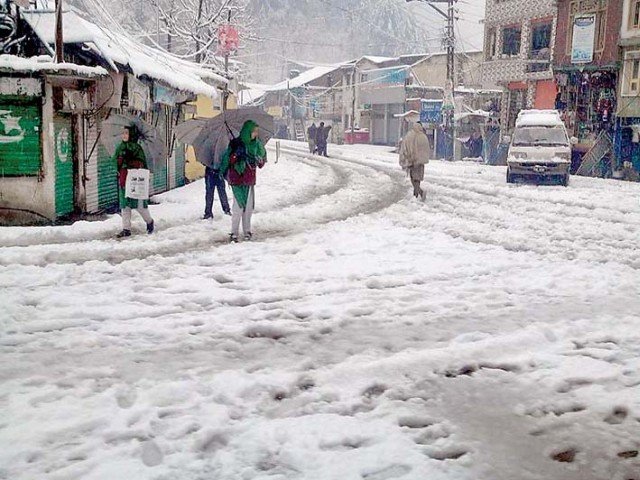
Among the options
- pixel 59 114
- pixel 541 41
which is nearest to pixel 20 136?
pixel 59 114

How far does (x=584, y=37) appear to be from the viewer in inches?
1158

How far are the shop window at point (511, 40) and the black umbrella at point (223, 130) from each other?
3020 cm

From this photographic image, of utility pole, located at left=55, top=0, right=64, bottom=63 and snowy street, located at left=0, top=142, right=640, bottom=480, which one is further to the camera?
utility pole, located at left=55, top=0, right=64, bottom=63

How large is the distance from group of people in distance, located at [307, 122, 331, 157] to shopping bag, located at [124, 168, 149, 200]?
25.2 metres

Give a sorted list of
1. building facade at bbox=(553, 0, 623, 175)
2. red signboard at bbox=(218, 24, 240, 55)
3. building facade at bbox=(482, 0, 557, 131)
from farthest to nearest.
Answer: building facade at bbox=(482, 0, 557, 131) < red signboard at bbox=(218, 24, 240, 55) < building facade at bbox=(553, 0, 623, 175)

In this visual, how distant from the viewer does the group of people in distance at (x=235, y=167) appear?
10.0m

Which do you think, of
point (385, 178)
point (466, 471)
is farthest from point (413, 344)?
point (385, 178)

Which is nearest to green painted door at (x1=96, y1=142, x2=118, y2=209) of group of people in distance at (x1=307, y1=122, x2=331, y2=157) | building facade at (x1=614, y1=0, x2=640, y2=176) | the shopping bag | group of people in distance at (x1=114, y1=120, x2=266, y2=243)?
group of people in distance at (x1=114, y1=120, x2=266, y2=243)

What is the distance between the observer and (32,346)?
17.5ft

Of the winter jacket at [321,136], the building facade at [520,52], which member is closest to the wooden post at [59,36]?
the winter jacket at [321,136]

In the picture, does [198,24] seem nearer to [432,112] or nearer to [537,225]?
→ [432,112]

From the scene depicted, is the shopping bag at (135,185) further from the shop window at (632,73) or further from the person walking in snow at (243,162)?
the shop window at (632,73)

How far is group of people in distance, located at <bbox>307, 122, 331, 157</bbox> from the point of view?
3572 cm

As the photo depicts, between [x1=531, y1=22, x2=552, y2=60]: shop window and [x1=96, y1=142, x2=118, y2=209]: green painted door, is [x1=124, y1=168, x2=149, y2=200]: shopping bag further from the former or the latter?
[x1=531, y1=22, x2=552, y2=60]: shop window
